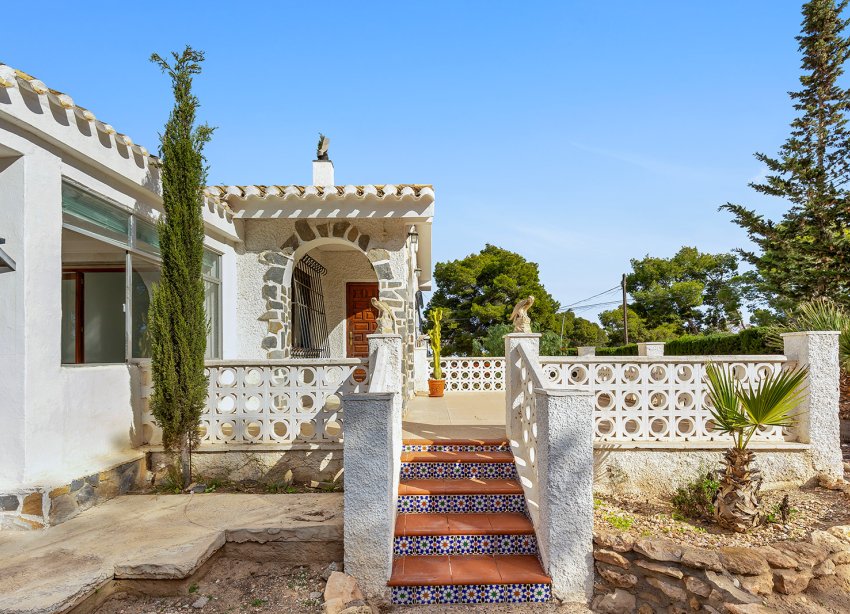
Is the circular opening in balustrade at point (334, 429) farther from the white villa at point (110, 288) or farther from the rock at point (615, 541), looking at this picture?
the rock at point (615, 541)

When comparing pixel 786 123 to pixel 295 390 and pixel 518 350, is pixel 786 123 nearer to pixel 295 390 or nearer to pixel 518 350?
pixel 518 350

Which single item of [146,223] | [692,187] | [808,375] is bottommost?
[808,375]

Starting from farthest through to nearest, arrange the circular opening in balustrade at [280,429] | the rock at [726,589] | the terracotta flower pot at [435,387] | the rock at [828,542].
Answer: the terracotta flower pot at [435,387] < the circular opening in balustrade at [280,429] < the rock at [828,542] < the rock at [726,589]

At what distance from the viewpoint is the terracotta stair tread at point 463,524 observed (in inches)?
151

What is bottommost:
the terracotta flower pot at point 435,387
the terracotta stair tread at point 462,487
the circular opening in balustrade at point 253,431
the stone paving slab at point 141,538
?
the stone paving slab at point 141,538

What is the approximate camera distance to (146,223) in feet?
17.6

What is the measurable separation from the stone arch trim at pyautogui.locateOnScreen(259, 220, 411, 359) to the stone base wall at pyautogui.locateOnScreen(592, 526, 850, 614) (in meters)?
4.37

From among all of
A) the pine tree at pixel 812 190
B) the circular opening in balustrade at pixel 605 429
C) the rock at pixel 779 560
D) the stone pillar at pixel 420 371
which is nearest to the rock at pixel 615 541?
the rock at pixel 779 560

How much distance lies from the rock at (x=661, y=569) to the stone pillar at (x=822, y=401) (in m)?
2.70

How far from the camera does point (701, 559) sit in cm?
347

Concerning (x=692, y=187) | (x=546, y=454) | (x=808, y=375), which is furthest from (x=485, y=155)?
(x=546, y=454)

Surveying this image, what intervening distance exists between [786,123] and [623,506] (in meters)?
11.9

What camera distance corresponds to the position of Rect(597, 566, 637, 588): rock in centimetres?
353

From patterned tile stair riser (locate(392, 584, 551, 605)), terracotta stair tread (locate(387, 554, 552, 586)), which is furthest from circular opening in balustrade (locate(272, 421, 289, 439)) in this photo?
patterned tile stair riser (locate(392, 584, 551, 605))
